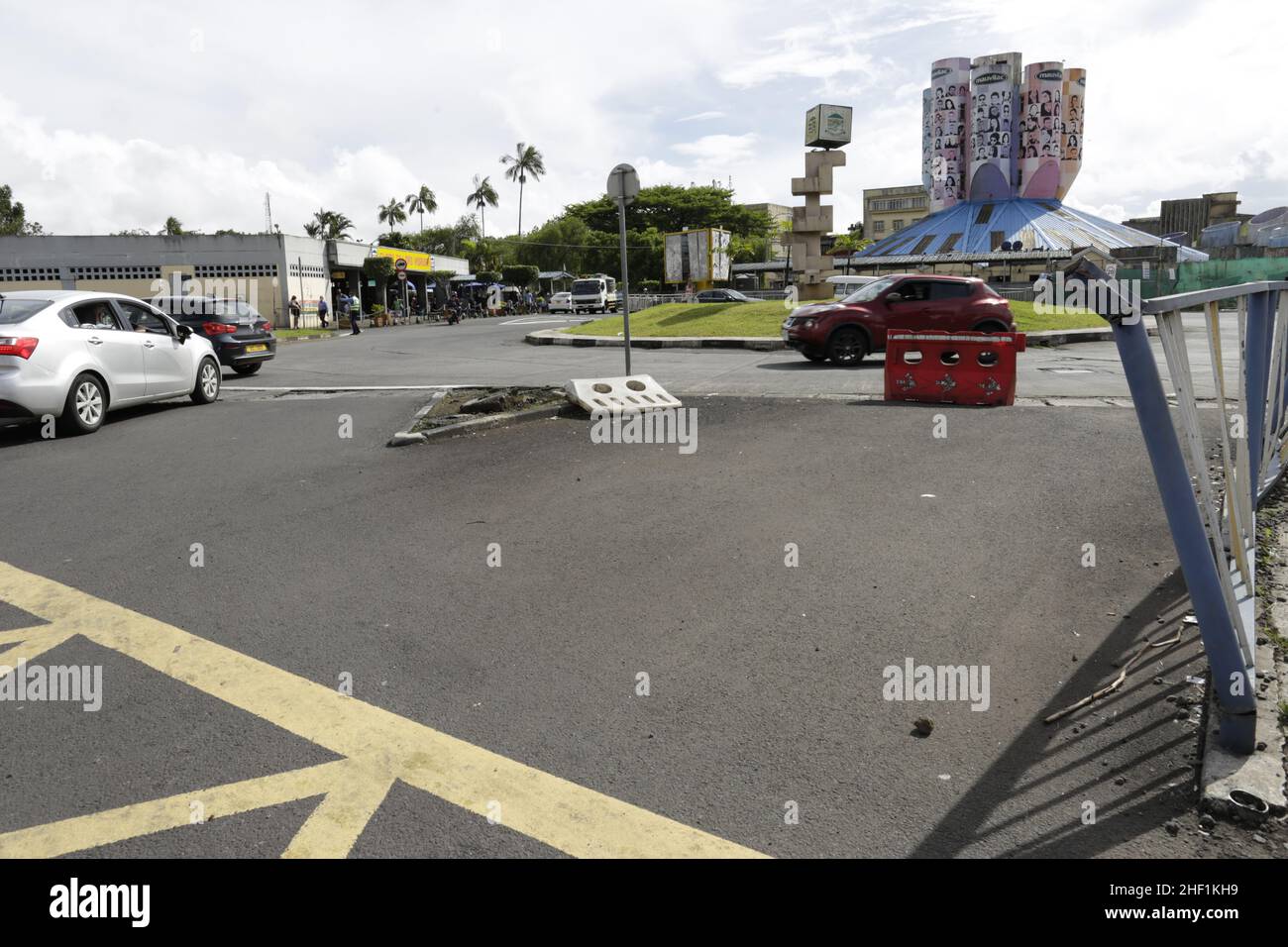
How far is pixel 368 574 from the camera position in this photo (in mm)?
5387

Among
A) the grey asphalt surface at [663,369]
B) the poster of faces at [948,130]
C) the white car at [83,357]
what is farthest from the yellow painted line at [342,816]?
the poster of faces at [948,130]

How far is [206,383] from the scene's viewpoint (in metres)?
13.1

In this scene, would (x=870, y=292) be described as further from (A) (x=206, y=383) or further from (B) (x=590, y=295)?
(B) (x=590, y=295)

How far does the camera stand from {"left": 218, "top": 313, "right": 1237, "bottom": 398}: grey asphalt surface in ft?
43.4

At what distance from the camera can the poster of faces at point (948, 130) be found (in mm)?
54094

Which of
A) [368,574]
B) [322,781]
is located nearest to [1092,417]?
[368,574]

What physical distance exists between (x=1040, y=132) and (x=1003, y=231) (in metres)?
6.52

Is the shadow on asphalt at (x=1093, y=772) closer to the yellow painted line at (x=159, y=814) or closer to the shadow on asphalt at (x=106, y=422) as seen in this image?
the yellow painted line at (x=159, y=814)

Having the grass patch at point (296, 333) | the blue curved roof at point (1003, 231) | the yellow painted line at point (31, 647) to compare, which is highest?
the blue curved roof at point (1003, 231)

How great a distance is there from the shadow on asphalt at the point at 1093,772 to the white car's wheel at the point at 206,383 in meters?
12.4

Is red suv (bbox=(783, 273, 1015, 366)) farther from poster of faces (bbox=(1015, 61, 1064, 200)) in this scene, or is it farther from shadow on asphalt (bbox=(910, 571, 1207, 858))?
poster of faces (bbox=(1015, 61, 1064, 200))

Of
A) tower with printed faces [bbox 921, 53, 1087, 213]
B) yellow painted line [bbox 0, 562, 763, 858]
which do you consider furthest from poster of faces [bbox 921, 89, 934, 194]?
yellow painted line [bbox 0, 562, 763, 858]

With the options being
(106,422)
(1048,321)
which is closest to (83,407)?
(106,422)
